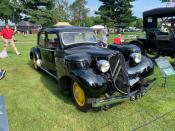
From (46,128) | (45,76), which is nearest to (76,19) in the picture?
(45,76)

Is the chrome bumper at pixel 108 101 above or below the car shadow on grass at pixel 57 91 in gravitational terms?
above

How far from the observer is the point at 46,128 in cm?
501

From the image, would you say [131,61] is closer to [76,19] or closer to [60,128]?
[60,128]

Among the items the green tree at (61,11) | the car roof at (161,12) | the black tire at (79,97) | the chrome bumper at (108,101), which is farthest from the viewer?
the green tree at (61,11)

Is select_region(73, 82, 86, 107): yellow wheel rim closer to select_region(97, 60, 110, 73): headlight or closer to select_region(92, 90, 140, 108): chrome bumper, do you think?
select_region(92, 90, 140, 108): chrome bumper

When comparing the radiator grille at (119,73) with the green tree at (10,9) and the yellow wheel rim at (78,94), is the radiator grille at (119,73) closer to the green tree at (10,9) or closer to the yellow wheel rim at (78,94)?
the yellow wheel rim at (78,94)

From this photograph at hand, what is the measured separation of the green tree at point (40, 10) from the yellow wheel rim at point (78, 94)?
51.7 meters

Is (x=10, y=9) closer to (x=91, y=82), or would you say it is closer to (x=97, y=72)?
(x=97, y=72)

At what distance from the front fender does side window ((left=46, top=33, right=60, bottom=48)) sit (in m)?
2.11

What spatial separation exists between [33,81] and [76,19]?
2413 inches

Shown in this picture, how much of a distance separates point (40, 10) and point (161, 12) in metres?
49.1

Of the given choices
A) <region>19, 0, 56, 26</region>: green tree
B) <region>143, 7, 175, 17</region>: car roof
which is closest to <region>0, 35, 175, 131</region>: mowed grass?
<region>143, 7, 175, 17</region>: car roof

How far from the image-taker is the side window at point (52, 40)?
24.7 feet

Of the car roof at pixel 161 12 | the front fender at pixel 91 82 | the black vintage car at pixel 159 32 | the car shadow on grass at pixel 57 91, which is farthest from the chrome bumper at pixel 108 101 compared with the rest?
the car roof at pixel 161 12
